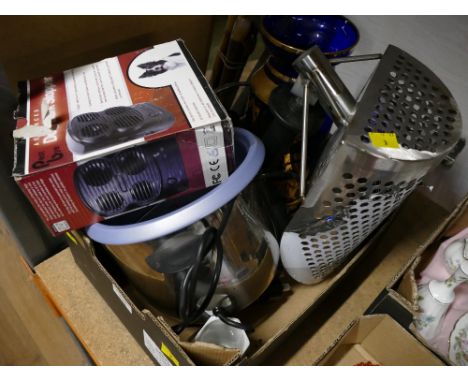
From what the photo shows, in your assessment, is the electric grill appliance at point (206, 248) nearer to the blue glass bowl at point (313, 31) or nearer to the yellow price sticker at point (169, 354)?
the yellow price sticker at point (169, 354)

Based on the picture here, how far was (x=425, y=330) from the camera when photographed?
1.93 ft

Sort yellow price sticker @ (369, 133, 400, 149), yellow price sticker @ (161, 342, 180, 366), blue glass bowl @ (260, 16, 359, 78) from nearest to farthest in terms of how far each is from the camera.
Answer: yellow price sticker @ (369, 133, 400, 149), yellow price sticker @ (161, 342, 180, 366), blue glass bowl @ (260, 16, 359, 78)

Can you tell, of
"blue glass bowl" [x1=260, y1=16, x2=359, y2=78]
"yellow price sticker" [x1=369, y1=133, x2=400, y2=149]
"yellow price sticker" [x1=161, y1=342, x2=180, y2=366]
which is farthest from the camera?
"blue glass bowl" [x1=260, y1=16, x2=359, y2=78]

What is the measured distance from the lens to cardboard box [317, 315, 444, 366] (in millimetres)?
552

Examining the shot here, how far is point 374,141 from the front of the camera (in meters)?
0.41

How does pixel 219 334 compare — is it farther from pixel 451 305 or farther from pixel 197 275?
pixel 451 305

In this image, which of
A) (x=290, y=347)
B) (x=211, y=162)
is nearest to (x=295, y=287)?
(x=290, y=347)

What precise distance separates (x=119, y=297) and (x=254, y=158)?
10.7 inches

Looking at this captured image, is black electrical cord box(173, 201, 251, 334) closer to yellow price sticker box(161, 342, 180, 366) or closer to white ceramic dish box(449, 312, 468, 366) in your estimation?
yellow price sticker box(161, 342, 180, 366)

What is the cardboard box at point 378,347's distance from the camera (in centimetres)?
55

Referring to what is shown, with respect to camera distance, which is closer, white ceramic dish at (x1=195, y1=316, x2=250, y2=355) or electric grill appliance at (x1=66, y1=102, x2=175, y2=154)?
electric grill appliance at (x1=66, y1=102, x2=175, y2=154)

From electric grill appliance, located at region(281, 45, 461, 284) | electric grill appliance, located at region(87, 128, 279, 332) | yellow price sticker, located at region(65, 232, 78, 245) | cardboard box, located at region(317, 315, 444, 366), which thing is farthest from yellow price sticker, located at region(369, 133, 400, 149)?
yellow price sticker, located at region(65, 232, 78, 245)

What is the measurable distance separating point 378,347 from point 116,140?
0.50 metres

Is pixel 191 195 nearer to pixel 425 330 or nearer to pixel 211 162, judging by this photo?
pixel 211 162
